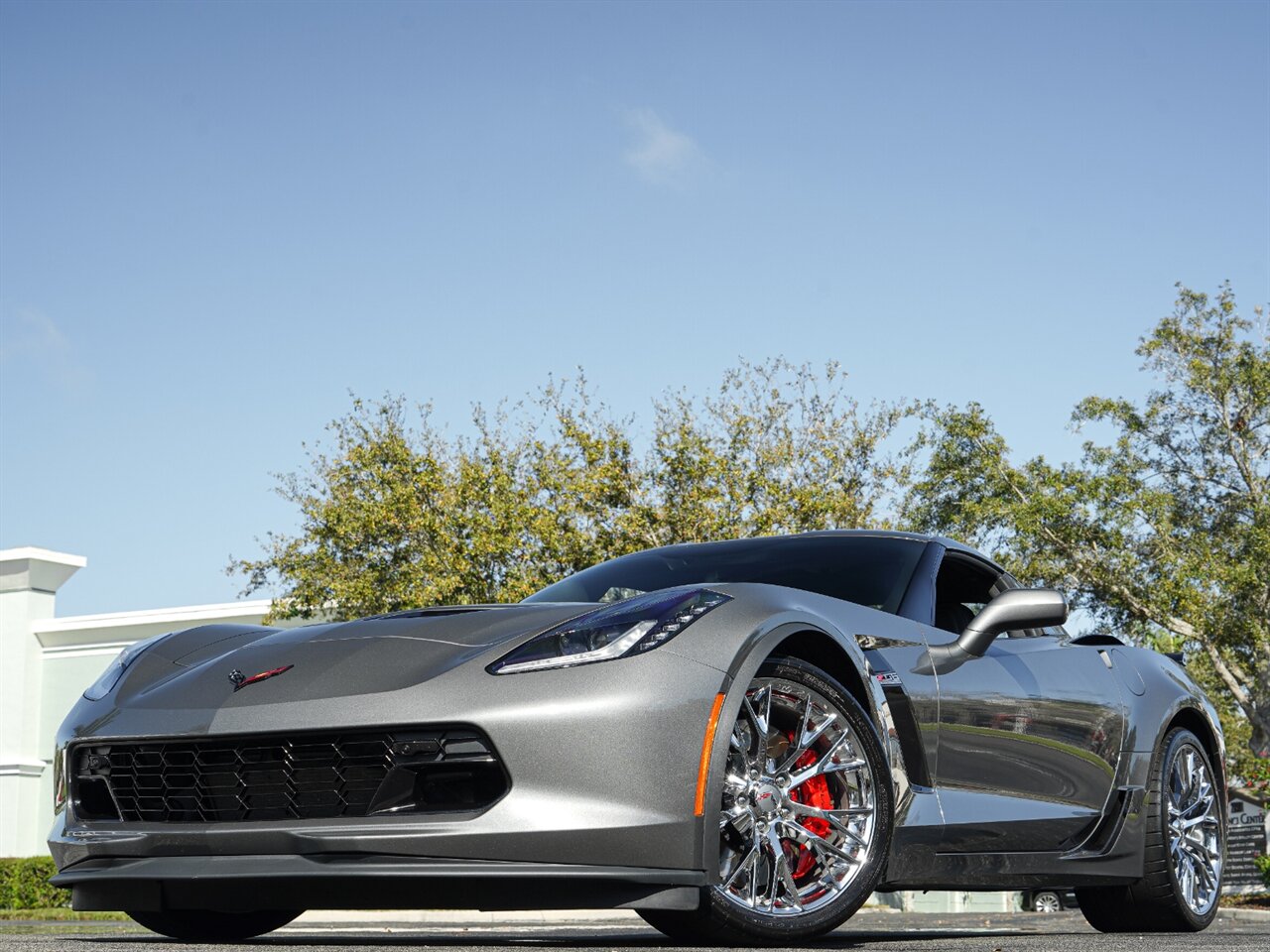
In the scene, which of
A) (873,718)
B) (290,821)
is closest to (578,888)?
(290,821)

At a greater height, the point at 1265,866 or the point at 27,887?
the point at 27,887

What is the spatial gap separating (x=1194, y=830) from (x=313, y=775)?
436 cm

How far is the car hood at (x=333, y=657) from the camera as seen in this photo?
4.03 metres

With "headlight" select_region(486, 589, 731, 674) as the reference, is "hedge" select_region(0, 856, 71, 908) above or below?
below

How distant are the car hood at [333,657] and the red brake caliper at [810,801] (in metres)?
0.78

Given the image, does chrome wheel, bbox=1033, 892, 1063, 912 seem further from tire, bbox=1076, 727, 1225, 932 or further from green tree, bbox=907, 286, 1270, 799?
tire, bbox=1076, 727, 1225, 932

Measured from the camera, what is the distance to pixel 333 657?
13.8ft

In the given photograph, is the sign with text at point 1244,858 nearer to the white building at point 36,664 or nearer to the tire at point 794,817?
the white building at point 36,664

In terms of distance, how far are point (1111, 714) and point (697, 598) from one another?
2567mm

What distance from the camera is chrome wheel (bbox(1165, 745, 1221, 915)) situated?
255 inches

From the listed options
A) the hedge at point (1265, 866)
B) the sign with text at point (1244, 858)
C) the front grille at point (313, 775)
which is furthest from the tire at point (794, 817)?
the sign with text at point (1244, 858)

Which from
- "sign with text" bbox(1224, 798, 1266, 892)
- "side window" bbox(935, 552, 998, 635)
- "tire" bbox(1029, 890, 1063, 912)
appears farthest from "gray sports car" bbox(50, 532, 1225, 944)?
"tire" bbox(1029, 890, 1063, 912)

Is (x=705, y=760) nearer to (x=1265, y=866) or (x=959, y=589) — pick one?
(x=959, y=589)

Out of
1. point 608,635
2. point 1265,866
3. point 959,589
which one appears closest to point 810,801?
point 608,635
